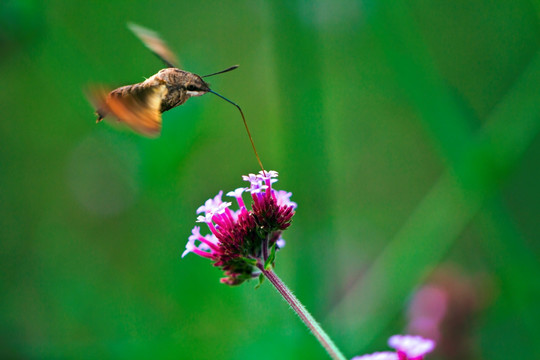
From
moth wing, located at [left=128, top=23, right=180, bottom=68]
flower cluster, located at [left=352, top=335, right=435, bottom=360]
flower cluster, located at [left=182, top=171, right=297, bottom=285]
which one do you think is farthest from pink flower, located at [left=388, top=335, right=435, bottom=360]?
moth wing, located at [left=128, top=23, right=180, bottom=68]

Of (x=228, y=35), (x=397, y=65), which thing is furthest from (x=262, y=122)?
(x=397, y=65)

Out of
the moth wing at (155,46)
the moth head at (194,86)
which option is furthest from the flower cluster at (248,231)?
the moth wing at (155,46)

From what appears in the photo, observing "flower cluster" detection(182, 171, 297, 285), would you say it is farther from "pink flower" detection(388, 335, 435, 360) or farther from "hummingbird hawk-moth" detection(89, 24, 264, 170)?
"pink flower" detection(388, 335, 435, 360)

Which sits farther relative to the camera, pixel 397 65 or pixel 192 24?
pixel 192 24

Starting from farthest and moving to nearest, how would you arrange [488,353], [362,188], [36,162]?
[362,188] < [36,162] < [488,353]

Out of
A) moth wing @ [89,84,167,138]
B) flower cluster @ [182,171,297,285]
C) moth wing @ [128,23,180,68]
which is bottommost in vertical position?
flower cluster @ [182,171,297,285]

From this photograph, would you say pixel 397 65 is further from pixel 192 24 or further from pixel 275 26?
pixel 192 24

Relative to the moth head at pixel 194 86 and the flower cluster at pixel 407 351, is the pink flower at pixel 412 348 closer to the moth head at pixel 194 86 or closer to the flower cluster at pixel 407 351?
the flower cluster at pixel 407 351

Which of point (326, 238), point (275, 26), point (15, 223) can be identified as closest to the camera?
point (275, 26)
